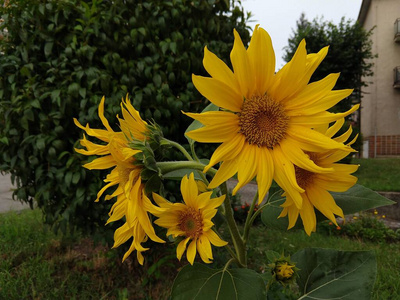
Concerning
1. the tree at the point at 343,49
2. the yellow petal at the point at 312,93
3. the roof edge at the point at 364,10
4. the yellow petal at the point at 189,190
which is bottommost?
the yellow petal at the point at 189,190

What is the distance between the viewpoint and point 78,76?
1.78 metres

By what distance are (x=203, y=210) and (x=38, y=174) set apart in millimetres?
1561

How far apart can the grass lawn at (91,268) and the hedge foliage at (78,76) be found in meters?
0.45

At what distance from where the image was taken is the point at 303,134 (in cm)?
53

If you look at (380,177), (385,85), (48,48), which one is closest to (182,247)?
(48,48)

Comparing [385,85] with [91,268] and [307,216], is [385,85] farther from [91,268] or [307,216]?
[307,216]

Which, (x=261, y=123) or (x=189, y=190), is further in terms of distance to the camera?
(x=189, y=190)

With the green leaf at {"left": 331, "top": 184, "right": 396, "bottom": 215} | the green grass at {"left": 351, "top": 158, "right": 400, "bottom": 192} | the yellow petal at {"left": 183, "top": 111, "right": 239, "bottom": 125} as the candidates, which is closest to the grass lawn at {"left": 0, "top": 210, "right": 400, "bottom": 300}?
the green leaf at {"left": 331, "top": 184, "right": 396, "bottom": 215}

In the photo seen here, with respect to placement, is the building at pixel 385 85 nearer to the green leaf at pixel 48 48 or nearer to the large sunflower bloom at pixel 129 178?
the green leaf at pixel 48 48

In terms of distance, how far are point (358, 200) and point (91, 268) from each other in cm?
218

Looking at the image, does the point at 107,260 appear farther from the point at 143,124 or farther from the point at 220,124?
the point at 220,124

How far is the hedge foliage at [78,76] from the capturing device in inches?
71.2

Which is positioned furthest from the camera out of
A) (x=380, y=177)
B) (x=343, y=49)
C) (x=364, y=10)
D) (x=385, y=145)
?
(x=364, y=10)

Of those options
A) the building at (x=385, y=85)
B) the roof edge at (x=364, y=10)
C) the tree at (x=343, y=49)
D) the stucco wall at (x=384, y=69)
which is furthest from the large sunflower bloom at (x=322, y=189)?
the roof edge at (x=364, y=10)
